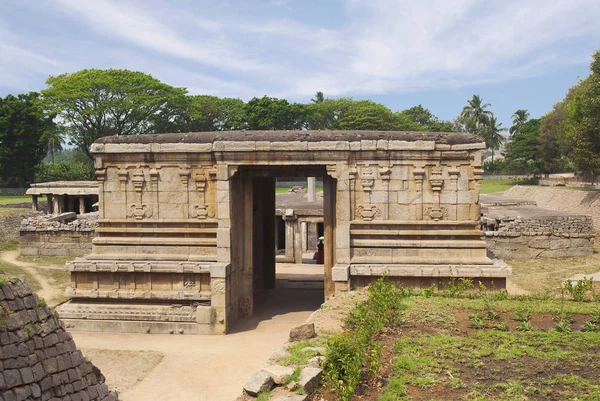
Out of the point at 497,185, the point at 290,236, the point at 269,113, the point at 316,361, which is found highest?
the point at 269,113

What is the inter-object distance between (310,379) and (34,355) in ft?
13.5

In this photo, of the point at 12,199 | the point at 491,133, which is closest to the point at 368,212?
the point at 12,199

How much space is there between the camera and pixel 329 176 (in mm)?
15742

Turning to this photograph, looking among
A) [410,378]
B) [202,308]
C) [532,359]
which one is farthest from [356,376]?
[202,308]

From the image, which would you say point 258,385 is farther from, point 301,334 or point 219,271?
point 219,271

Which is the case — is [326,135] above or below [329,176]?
above

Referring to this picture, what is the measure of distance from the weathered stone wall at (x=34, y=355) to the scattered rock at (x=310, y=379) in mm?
3644

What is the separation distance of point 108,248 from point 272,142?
6.21m

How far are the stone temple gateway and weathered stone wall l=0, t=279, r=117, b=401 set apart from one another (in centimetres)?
656

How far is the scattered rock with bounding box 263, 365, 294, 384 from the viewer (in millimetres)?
7799

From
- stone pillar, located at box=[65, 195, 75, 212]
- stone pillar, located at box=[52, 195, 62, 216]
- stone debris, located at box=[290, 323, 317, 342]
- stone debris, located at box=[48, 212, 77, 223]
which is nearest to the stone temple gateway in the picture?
stone debris, located at box=[290, 323, 317, 342]

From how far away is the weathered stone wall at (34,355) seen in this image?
22.4 feet

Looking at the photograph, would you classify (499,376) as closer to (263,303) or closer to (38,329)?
(38,329)

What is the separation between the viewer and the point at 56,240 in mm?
28312
